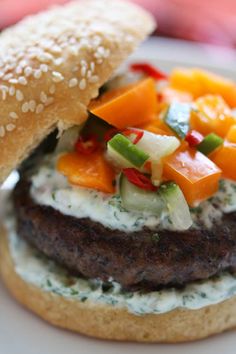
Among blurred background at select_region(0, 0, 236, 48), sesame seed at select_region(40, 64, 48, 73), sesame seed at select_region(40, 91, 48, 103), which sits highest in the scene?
sesame seed at select_region(40, 64, 48, 73)

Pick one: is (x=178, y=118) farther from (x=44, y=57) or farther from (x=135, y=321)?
(x=135, y=321)

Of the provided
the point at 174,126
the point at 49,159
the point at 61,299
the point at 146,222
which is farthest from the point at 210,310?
the point at 49,159

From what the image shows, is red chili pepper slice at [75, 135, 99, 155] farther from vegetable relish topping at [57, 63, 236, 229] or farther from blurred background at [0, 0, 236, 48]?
blurred background at [0, 0, 236, 48]

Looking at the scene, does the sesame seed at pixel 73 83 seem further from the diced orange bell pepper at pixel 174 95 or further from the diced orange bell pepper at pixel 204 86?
the diced orange bell pepper at pixel 204 86

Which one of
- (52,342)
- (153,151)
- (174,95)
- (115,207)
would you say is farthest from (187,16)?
(52,342)

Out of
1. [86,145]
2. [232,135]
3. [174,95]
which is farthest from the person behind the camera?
[174,95]

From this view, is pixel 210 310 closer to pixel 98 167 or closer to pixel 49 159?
pixel 98 167

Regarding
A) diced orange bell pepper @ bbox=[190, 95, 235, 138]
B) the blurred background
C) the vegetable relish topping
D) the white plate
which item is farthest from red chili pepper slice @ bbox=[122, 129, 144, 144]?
the blurred background

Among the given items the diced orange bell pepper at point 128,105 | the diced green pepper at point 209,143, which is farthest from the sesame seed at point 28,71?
the diced green pepper at point 209,143
